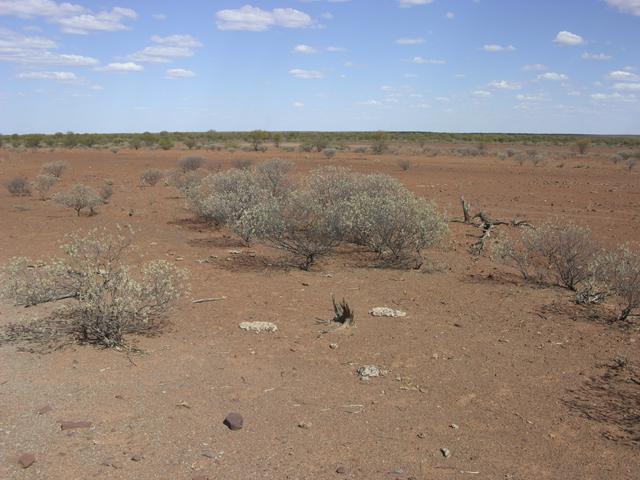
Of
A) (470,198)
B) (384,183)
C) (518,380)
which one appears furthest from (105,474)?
(470,198)

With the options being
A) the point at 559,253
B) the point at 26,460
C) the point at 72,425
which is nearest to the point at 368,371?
the point at 72,425

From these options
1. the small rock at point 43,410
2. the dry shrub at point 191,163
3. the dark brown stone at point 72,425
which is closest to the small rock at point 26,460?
the dark brown stone at point 72,425

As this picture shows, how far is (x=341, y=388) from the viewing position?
5309mm

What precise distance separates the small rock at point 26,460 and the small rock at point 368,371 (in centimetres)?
290

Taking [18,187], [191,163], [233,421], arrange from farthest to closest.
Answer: [191,163] < [18,187] < [233,421]

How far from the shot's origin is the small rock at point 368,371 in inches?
219

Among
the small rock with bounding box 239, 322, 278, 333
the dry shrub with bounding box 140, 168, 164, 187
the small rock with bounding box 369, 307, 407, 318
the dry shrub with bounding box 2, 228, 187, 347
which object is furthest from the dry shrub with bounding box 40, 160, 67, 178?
the small rock with bounding box 369, 307, 407, 318

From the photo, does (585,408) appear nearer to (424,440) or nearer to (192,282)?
(424,440)

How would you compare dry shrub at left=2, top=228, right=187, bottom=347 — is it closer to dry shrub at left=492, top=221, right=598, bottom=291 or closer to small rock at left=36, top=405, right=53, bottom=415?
small rock at left=36, top=405, right=53, bottom=415

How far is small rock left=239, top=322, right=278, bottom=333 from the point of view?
6711mm

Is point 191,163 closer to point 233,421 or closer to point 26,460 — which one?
point 233,421

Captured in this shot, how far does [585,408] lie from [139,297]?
15.2 ft

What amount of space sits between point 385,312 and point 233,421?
127 inches

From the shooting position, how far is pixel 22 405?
15.7 ft
